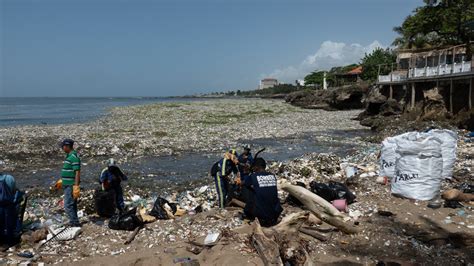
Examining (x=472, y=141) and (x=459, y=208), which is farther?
(x=472, y=141)

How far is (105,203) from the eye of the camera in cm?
774

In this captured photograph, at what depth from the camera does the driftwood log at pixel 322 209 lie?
671cm

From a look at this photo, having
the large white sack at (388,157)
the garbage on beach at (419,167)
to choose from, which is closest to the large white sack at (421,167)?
the garbage on beach at (419,167)

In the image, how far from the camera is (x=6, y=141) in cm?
2114

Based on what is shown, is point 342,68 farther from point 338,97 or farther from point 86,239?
point 86,239

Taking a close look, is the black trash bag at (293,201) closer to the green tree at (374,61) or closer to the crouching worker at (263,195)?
the crouching worker at (263,195)

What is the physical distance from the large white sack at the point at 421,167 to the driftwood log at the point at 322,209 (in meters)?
1.99

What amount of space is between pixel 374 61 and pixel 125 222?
6405 cm

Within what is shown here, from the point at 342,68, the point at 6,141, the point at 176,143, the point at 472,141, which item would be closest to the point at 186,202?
the point at 176,143

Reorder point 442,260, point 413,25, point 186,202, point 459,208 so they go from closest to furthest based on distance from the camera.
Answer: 1. point 442,260
2. point 459,208
3. point 186,202
4. point 413,25

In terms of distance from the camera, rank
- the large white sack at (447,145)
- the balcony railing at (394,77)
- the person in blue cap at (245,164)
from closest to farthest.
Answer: the person in blue cap at (245,164) → the large white sack at (447,145) → the balcony railing at (394,77)

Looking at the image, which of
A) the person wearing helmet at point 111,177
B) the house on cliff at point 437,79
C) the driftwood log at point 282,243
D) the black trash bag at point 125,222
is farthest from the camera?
the house on cliff at point 437,79

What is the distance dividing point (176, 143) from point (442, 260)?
53.6 ft

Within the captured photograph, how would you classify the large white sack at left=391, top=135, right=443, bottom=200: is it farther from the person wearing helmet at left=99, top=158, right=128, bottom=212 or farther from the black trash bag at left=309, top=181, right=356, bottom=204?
the person wearing helmet at left=99, top=158, right=128, bottom=212
